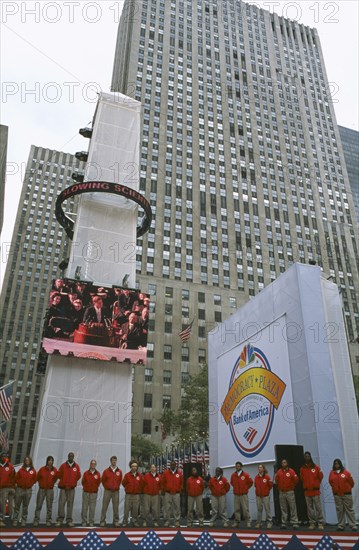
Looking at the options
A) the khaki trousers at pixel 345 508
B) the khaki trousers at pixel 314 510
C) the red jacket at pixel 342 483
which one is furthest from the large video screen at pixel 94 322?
the khaki trousers at pixel 345 508

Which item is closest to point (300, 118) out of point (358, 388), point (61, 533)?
point (358, 388)

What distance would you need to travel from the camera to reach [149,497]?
14.0m

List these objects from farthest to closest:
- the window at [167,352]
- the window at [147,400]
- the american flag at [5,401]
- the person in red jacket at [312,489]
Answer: the window at [167,352] < the window at [147,400] < the american flag at [5,401] < the person in red jacket at [312,489]

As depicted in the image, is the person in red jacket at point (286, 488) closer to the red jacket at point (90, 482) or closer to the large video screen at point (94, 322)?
the red jacket at point (90, 482)

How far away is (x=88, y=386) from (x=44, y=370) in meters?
3.78

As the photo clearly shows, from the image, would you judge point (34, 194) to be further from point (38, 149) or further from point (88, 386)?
point (88, 386)

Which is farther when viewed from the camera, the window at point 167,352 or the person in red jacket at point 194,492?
the window at point 167,352

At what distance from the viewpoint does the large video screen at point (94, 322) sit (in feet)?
60.3

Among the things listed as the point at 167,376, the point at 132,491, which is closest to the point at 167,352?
the point at 167,376

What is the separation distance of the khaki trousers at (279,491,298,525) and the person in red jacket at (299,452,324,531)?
413mm

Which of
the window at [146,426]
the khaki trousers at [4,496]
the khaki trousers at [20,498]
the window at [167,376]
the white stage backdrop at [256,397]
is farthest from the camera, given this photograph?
the window at [167,376]

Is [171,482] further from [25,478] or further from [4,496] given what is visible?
[4,496]

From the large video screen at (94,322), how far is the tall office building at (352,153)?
421 feet

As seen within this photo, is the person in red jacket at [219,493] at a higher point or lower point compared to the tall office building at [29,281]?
lower
